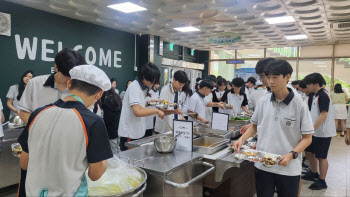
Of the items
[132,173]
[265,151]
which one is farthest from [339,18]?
[132,173]

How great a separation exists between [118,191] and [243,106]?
379 centimetres

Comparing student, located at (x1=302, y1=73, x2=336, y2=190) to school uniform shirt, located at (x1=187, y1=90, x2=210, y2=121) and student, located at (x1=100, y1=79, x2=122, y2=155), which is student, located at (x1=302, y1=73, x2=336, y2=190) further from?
student, located at (x1=100, y1=79, x2=122, y2=155)

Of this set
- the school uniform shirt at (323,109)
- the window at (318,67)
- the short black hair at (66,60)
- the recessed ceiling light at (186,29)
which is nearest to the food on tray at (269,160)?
the short black hair at (66,60)

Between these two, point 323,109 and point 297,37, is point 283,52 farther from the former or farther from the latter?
point 323,109

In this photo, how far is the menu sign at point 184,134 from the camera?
2.13 meters

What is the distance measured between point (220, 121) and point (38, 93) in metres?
1.93

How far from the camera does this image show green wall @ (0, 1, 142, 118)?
5078 millimetres

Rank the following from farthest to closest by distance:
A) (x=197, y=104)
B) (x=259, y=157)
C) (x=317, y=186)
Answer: (x=197, y=104) → (x=317, y=186) → (x=259, y=157)

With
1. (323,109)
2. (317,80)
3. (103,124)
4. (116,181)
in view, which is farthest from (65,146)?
(317,80)

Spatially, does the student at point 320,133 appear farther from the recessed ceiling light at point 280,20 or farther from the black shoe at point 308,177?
the recessed ceiling light at point 280,20

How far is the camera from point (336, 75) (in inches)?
363

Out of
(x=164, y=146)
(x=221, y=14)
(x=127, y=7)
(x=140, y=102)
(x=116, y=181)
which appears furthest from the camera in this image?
(x=221, y=14)

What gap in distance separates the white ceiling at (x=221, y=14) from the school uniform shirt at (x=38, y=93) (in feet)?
10.8

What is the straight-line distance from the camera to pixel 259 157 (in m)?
1.76
